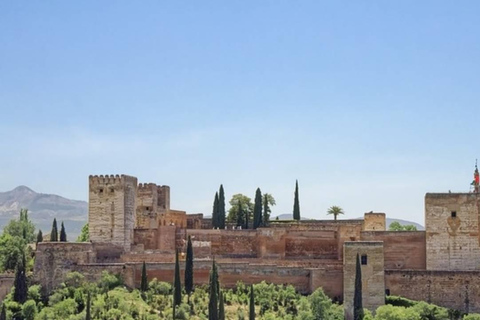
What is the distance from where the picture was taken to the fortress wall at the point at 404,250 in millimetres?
38188

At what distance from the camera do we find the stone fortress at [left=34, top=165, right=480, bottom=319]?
36156 mm

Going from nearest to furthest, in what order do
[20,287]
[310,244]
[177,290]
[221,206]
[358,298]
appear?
1. [358,298]
2. [177,290]
3. [20,287]
4. [310,244]
5. [221,206]

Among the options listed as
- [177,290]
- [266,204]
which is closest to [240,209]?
[266,204]

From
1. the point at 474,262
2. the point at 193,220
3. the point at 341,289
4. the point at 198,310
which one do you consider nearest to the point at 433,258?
the point at 474,262

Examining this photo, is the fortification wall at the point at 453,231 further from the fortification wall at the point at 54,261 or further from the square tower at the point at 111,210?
the fortification wall at the point at 54,261

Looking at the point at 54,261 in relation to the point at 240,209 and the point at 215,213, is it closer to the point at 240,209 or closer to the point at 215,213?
the point at 215,213

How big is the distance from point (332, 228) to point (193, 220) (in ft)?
30.5

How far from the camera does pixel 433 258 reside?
124ft

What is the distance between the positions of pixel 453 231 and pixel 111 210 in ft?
50.5

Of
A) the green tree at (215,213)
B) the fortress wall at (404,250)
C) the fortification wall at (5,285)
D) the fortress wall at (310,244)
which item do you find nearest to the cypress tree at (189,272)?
the fortress wall at (310,244)

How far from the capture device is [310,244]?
4181 cm

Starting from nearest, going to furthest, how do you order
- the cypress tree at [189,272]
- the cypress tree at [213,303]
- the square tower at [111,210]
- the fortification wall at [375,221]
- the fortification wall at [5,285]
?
the cypress tree at [213,303]
the cypress tree at [189,272]
the fortification wall at [5,285]
the square tower at [111,210]
the fortification wall at [375,221]

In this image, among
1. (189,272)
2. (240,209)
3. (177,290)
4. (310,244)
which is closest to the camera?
(177,290)

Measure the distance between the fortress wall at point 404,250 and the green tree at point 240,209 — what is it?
13.1 metres
